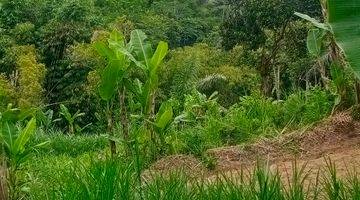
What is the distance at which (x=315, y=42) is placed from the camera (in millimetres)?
6625

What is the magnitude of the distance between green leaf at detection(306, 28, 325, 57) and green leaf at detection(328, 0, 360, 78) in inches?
184

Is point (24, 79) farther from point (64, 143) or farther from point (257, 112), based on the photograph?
point (257, 112)

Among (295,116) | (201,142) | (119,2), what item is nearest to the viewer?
(201,142)

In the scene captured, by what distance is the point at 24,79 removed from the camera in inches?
746

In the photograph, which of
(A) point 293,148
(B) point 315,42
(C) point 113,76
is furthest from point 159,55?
(B) point 315,42

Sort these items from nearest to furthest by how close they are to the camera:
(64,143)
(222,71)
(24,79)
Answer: (64,143), (24,79), (222,71)

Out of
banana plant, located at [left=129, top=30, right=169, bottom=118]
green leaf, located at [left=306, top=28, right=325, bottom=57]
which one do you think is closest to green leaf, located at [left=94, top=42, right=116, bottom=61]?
banana plant, located at [left=129, top=30, right=169, bottom=118]

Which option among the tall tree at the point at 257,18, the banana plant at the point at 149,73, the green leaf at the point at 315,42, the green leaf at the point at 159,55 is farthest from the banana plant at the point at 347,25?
the tall tree at the point at 257,18

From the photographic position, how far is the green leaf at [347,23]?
1.81 meters

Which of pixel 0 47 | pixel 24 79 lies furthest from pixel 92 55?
pixel 0 47

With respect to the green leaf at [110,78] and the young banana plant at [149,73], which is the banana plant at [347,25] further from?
the young banana plant at [149,73]

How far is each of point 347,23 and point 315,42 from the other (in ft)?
16.1

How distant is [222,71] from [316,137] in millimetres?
14691

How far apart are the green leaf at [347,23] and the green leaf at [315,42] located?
184 inches
